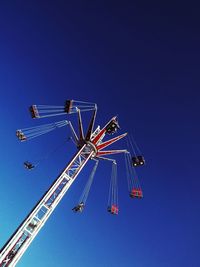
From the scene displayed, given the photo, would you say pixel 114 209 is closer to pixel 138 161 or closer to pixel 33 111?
pixel 138 161

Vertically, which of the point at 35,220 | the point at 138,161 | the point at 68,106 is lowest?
the point at 35,220

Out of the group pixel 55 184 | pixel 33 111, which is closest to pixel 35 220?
pixel 55 184

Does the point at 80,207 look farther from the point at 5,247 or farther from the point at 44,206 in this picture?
the point at 5,247

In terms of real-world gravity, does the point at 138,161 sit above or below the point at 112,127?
below

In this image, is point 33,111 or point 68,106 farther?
point 68,106

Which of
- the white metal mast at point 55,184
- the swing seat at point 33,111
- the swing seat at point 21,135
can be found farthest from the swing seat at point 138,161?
the swing seat at point 21,135

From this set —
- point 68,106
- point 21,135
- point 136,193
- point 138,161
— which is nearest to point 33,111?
point 21,135

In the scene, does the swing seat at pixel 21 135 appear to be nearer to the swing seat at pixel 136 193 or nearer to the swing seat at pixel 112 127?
the swing seat at pixel 112 127

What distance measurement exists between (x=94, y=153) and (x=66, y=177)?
3.93 meters

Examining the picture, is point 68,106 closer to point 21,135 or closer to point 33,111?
point 33,111

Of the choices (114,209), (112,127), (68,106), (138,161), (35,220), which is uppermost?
(112,127)

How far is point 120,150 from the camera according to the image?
25969 millimetres

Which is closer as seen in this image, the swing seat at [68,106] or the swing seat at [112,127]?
the swing seat at [68,106]

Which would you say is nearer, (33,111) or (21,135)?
(33,111)
